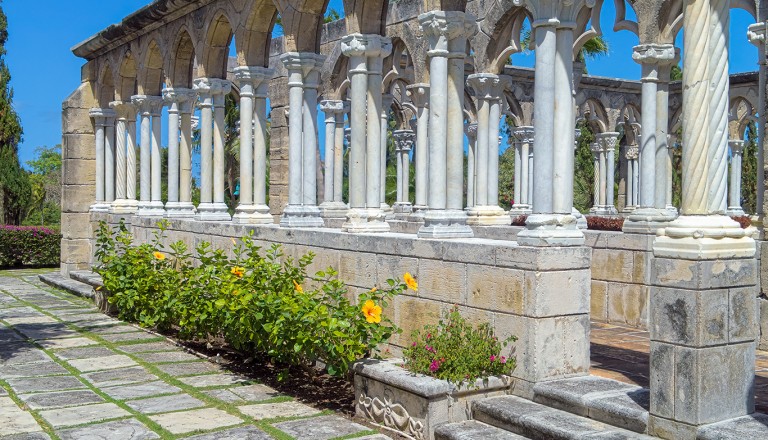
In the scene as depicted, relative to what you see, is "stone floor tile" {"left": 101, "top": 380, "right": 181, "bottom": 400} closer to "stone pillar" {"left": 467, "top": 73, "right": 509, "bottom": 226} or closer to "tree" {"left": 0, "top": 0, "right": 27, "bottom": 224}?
"stone pillar" {"left": 467, "top": 73, "right": 509, "bottom": 226}

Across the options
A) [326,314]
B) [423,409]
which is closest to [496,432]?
[423,409]

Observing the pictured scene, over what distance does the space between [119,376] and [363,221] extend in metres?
2.46

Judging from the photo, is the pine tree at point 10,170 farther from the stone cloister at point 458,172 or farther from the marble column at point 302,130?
the marble column at point 302,130

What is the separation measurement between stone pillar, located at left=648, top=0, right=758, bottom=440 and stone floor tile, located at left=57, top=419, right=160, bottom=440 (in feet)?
10.2

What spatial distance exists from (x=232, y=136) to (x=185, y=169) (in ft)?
51.6

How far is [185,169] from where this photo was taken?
1203cm

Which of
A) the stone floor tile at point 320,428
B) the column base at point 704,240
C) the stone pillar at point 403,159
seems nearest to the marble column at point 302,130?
the stone floor tile at point 320,428

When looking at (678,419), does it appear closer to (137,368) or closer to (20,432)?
(20,432)

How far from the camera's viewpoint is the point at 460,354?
569 cm

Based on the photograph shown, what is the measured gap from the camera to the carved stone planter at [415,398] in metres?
5.47

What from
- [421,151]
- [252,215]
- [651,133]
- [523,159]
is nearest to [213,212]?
[252,215]

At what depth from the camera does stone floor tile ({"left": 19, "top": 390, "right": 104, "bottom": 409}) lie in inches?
249

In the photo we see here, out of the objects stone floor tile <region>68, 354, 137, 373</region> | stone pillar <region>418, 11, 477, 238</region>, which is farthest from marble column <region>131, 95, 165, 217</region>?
stone pillar <region>418, 11, 477, 238</region>

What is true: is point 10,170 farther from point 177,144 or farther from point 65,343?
point 65,343
